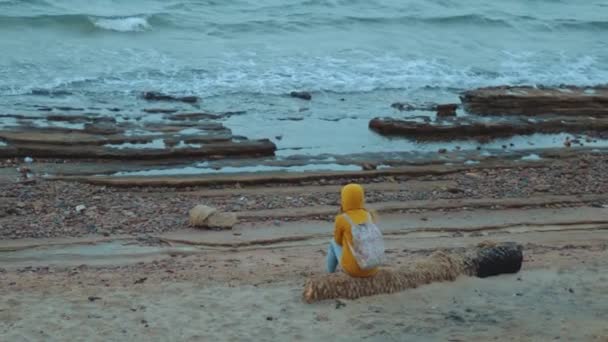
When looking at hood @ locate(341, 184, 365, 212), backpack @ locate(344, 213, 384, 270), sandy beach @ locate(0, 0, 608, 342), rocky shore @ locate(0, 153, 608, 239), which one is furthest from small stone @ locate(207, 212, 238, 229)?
backpack @ locate(344, 213, 384, 270)

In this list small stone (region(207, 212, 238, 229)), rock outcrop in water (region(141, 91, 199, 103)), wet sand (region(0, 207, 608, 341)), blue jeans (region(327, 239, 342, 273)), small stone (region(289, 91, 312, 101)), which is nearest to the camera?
wet sand (region(0, 207, 608, 341))

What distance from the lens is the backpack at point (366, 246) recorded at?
31.8 ft

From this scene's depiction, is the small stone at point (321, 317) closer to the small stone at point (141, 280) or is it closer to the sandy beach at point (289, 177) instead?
the sandy beach at point (289, 177)

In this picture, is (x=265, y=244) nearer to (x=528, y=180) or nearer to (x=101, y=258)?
(x=101, y=258)

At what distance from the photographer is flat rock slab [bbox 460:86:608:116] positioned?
20.2 meters

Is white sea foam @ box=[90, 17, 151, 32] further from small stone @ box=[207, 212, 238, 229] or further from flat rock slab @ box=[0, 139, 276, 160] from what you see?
small stone @ box=[207, 212, 238, 229]

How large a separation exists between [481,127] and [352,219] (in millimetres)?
9541

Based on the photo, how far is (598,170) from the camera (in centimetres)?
Answer: 1648

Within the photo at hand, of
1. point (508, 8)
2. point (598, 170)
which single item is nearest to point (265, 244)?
point (598, 170)

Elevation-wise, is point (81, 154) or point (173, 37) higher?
point (173, 37)

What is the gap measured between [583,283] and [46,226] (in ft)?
22.7

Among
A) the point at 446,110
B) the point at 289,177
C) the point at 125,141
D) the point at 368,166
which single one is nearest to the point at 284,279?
the point at 289,177

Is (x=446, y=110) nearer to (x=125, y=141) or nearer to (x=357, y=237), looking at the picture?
(x=125, y=141)

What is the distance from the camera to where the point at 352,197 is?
9750 mm
